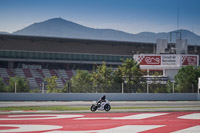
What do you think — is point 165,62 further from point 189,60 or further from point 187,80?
point 187,80

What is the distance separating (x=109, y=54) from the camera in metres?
83.6

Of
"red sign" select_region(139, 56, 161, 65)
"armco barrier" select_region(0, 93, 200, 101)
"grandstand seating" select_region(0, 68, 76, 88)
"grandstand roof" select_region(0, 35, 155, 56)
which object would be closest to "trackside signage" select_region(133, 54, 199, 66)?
"red sign" select_region(139, 56, 161, 65)

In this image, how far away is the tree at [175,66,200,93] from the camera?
45531 mm

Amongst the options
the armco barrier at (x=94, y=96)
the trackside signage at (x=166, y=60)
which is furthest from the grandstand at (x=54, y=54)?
the armco barrier at (x=94, y=96)

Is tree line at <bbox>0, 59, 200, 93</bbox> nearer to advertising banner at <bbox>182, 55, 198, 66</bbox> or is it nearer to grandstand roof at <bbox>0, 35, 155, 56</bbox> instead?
advertising banner at <bbox>182, 55, 198, 66</bbox>

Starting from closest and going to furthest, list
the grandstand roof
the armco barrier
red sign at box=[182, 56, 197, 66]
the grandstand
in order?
the armco barrier, red sign at box=[182, 56, 197, 66], the grandstand, the grandstand roof

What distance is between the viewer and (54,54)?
7988 centimetres

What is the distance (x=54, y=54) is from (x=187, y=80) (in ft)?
117

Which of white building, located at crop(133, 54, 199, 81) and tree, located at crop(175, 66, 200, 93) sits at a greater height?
white building, located at crop(133, 54, 199, 81)

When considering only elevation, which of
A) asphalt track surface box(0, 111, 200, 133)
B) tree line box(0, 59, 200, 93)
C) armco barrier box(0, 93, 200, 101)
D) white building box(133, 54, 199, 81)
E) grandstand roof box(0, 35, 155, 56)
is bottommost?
asphalt track surface box(0, 111, 200, 133)

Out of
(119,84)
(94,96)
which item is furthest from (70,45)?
(94,96)

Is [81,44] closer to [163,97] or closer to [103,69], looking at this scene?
[103,69]

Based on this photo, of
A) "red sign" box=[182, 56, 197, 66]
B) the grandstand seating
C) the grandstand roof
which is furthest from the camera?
the grandstand roof

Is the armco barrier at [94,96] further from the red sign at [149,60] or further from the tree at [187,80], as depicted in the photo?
the red sign at [149,60]
